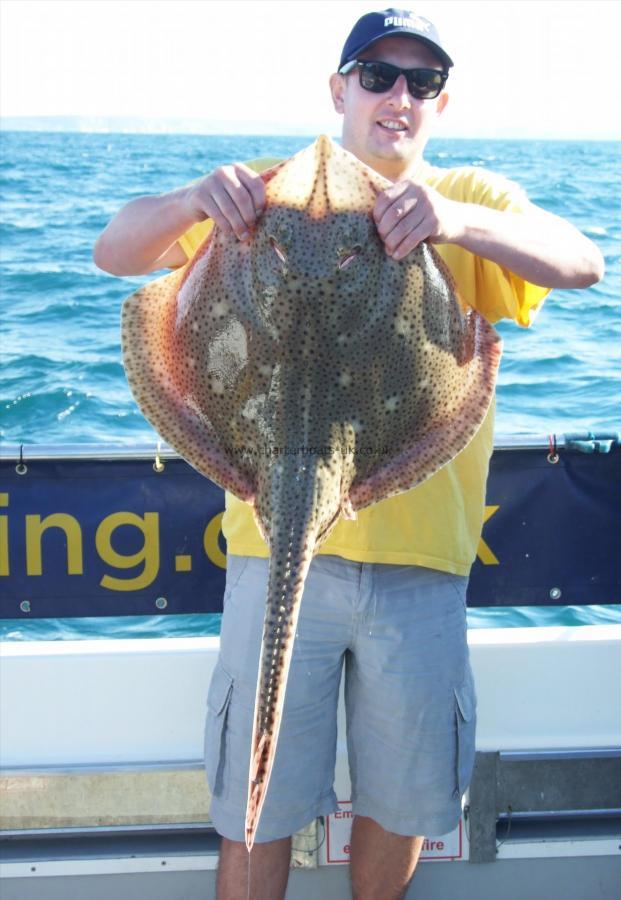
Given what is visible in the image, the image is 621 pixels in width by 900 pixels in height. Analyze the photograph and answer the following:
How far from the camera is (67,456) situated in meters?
3.62

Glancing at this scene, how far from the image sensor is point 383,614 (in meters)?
2.55

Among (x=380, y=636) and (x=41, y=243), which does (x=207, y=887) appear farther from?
(x=41, y=243)

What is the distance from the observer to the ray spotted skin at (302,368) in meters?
2.00

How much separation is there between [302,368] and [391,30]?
0.92 m

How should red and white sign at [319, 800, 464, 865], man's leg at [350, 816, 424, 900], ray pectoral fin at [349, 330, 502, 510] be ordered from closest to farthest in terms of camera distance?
1. ray pectoral fin at [349, 330, 502, 510]
2. man's leg at [350, 816, 424, 900]
3. red and white sign at [319, 800, 464, 865]

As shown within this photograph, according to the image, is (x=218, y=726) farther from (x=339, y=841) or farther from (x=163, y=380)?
(x=163, y=380)

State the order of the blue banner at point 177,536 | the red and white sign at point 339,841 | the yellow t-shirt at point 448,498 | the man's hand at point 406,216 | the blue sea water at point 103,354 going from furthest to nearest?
the blue sea water at point 103,354 < the blue banner at point 177,536 < the red and white sign at point 339,841 < the yellow t-shirt at point 448,498 < the man's hand at point 406,216

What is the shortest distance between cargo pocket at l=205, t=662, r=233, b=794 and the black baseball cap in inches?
62.7

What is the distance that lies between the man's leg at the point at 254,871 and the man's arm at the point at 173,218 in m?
1.51

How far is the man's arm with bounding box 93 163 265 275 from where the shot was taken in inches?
78.3

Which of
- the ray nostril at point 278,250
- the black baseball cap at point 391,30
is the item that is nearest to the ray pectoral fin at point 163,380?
the ray nostril at point 278,250

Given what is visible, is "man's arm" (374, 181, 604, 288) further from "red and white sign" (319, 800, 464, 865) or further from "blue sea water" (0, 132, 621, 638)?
"blue sea water" (0, 132, 621, 638)

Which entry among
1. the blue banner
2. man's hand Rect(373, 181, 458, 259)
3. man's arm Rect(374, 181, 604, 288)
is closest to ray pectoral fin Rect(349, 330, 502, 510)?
man's arm Rect(374, 181, 604, 288)

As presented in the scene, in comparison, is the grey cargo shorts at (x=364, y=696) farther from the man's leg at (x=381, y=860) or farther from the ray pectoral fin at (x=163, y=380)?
the ray pectoral fin at (x=163, y=380)
